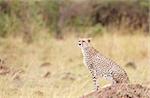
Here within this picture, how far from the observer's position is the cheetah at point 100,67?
8570 millimetres

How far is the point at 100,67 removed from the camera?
8805 mm

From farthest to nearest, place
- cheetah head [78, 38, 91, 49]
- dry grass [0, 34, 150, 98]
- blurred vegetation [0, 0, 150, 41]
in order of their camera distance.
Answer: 1. blurred vegetation [0, 0, 150, 41]
2. dry grass [0, 34, 150, 98]
3. cheetah head [78, 38, 91, 49]

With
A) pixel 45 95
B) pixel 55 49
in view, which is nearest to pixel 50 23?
pixel 55 49

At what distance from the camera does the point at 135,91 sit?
7.73 m

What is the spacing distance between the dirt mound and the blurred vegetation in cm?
865

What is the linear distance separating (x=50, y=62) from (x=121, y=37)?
11.0ft

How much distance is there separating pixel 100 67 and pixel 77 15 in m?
9.89

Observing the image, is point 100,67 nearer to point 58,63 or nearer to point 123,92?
point 123,92

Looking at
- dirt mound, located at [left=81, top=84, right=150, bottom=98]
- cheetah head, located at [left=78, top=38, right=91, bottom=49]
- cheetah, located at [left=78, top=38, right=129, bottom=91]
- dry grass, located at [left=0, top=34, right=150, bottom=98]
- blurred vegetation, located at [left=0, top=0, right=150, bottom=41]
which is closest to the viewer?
dirt mound, located at [left=81, top=84, right=150, bottom=98]

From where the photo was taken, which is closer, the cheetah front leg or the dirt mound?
the dirt mound

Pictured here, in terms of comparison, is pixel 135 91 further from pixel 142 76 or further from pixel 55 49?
pixel 55 49

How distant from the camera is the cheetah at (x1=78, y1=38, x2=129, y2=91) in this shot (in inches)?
337

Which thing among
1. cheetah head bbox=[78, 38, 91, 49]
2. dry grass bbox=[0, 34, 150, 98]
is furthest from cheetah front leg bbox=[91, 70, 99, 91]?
dry grass bbox=[0, 34, 150, 98]

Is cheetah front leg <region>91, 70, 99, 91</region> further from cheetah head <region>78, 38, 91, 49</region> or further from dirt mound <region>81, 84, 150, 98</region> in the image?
dirt mound <region>81, 84, 150, 98</region>
